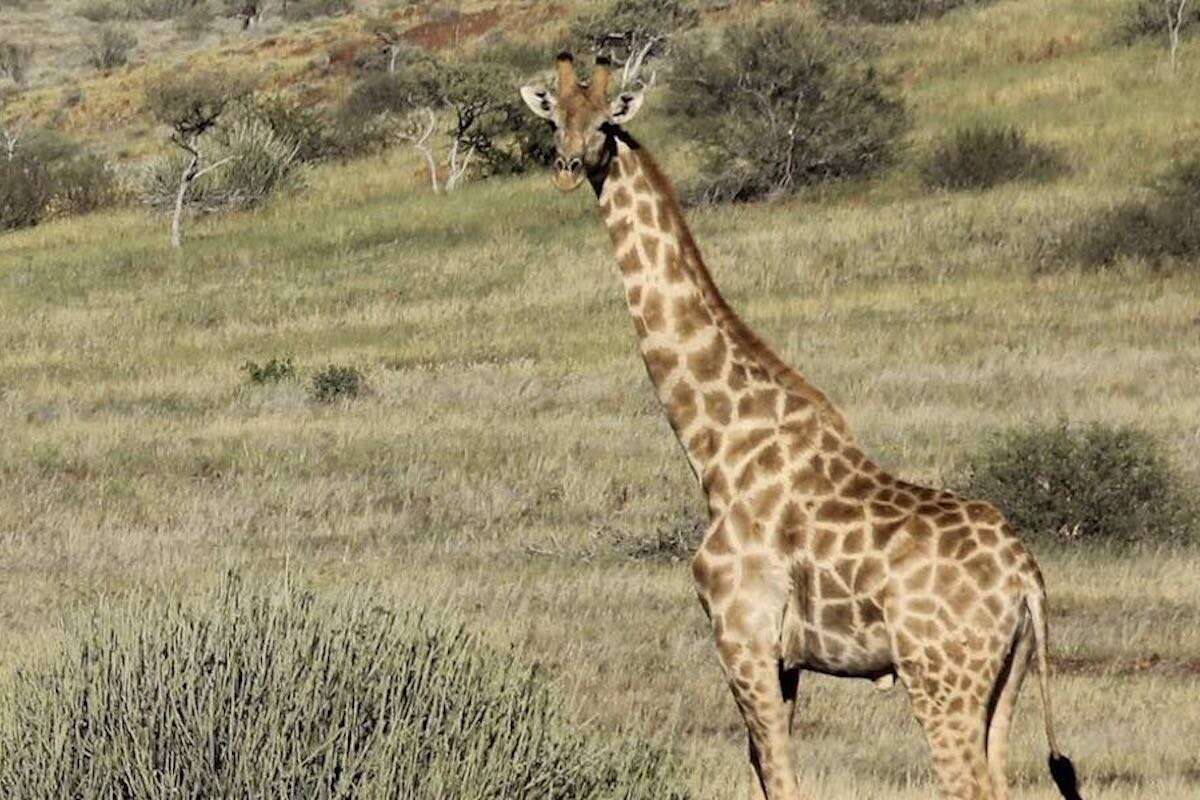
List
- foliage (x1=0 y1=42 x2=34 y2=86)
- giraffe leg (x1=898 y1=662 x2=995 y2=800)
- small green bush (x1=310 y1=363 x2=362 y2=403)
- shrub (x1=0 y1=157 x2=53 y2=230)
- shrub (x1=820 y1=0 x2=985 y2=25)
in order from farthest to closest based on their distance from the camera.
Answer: foliage (x1=0 y1=42 x2=34 y2=86), shrub (x1=820 y1=0 x2=985 y2=25), shrub (x1=0 y1=157 x2=53 y2=230), small green bush (x1=310 y1=363 x2=362 y2=403), giraffe leg (x1=898 y1=662 x2=995 y2=800)

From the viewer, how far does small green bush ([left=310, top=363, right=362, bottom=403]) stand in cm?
2366

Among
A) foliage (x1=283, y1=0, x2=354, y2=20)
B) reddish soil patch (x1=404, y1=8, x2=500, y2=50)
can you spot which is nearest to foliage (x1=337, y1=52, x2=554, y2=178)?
reddish soil patch (x1=404, y1=8, x2=500, y2=50)

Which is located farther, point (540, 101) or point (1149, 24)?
point (1149, 24)

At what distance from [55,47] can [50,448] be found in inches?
3641

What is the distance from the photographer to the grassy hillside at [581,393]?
1105 cm

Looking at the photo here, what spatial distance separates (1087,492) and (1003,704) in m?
9.18

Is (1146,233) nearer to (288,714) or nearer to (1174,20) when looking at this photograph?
(1174,20)

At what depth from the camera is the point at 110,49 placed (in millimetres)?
98500

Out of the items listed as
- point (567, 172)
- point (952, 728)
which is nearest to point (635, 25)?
point (567, 172)

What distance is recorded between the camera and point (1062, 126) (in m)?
40.8

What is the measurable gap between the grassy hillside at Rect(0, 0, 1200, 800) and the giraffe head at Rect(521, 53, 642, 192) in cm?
184

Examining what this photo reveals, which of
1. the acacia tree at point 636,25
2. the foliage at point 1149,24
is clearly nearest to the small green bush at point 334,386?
the foliage at point 1149,24

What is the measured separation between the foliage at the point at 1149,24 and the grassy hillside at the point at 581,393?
0.98 metres

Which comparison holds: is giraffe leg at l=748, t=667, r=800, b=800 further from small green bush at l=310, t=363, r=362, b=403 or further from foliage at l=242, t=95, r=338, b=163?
foliage at l=242, t=95, r=338, b=163
